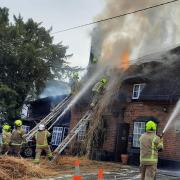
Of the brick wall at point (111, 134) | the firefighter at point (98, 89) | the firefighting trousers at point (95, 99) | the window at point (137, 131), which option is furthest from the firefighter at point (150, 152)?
the brick wall at point (111, 134)

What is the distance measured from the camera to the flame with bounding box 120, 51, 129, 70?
76.4 feet

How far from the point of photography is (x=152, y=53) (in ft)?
78.0

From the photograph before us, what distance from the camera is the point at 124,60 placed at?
2398cm

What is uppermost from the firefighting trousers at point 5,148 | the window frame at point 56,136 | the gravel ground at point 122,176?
the window frame at point 56,136

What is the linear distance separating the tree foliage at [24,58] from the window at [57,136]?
459 centimetres

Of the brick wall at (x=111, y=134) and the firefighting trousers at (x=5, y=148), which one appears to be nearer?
the firefighting trousers at (x=5, y=148)

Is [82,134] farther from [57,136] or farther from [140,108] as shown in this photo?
[57,136]

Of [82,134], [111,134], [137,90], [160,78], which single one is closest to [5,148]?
[82,134]

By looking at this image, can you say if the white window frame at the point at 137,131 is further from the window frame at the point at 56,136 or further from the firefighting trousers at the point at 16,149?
the window frame at the point at 56,136

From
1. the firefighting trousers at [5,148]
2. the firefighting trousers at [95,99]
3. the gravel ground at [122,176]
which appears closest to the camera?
the gravel ground at [122,176]

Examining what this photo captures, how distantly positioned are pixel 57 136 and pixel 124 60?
7927 mm

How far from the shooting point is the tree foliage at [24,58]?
31141 millimetres

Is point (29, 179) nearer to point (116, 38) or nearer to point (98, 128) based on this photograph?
point (98, 128)

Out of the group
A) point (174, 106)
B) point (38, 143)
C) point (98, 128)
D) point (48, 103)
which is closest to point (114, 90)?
point (98, 128)
